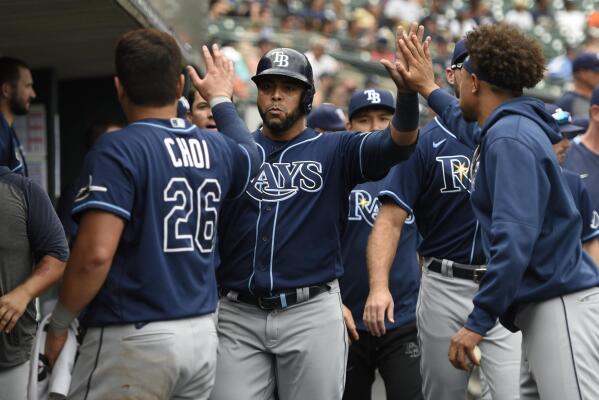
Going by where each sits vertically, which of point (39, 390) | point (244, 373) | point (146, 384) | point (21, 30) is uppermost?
point (21, 30)

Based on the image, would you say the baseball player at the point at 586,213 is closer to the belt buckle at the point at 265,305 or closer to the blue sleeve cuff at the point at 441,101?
the blue sleeve cuff at the point at 441,101

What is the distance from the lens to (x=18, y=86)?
247 inches

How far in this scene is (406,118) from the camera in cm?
459

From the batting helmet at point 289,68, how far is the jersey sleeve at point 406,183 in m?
0.82

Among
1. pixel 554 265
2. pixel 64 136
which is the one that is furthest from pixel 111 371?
pixel 64 136

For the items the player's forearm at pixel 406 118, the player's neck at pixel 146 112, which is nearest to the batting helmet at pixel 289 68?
the player's forearm at pixel 406 118

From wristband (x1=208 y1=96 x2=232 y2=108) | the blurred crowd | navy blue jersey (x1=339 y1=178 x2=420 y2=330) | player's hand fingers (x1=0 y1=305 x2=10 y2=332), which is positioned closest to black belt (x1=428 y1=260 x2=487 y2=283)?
navy blue jersey (x1=339 y1=178 x2=420 y2=330)

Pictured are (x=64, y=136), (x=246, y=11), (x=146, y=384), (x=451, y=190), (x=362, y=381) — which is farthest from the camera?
(x=246, y=11)

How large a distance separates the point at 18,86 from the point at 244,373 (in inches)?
100

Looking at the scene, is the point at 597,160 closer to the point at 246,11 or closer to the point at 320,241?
the point at 320,241

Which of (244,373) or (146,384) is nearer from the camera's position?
(146,384)

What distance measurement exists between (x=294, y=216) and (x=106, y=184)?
152 cm

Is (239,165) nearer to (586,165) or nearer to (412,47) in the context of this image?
(412,47)

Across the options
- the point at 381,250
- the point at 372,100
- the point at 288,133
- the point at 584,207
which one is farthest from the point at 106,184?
the point at 372,100
